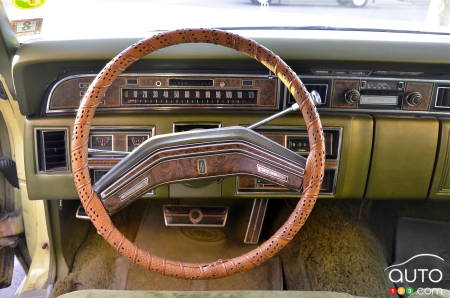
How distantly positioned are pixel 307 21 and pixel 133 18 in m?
0.74

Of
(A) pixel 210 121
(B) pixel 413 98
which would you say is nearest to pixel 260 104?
(A) pixel 210 121

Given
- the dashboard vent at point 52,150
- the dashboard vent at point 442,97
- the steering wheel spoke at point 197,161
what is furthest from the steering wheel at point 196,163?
the dashboard vent at point 442,97

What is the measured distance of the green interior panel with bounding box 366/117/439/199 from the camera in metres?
1.79

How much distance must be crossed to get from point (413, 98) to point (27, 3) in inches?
60.4

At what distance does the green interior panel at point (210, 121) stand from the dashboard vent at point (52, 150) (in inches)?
0.9

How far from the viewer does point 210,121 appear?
1.76 m

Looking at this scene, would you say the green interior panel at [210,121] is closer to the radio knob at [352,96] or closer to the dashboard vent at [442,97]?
the radio knob at [352,96]

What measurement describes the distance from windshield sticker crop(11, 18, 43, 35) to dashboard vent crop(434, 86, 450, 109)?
5.25 ft

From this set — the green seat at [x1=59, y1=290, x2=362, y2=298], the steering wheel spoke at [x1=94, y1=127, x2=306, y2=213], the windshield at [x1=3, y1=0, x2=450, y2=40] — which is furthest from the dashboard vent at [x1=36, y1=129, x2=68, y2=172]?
the green seat at [x1=59, y1=290, x2=362, y2=298]

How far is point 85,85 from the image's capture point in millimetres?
1716

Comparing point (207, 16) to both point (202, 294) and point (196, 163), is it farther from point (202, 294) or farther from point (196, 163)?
point (202, 294)

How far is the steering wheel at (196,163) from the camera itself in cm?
122

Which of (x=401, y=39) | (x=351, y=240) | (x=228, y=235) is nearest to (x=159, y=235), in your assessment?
(x=228, y=235)

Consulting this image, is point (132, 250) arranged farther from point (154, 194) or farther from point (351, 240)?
point (351, 240)
